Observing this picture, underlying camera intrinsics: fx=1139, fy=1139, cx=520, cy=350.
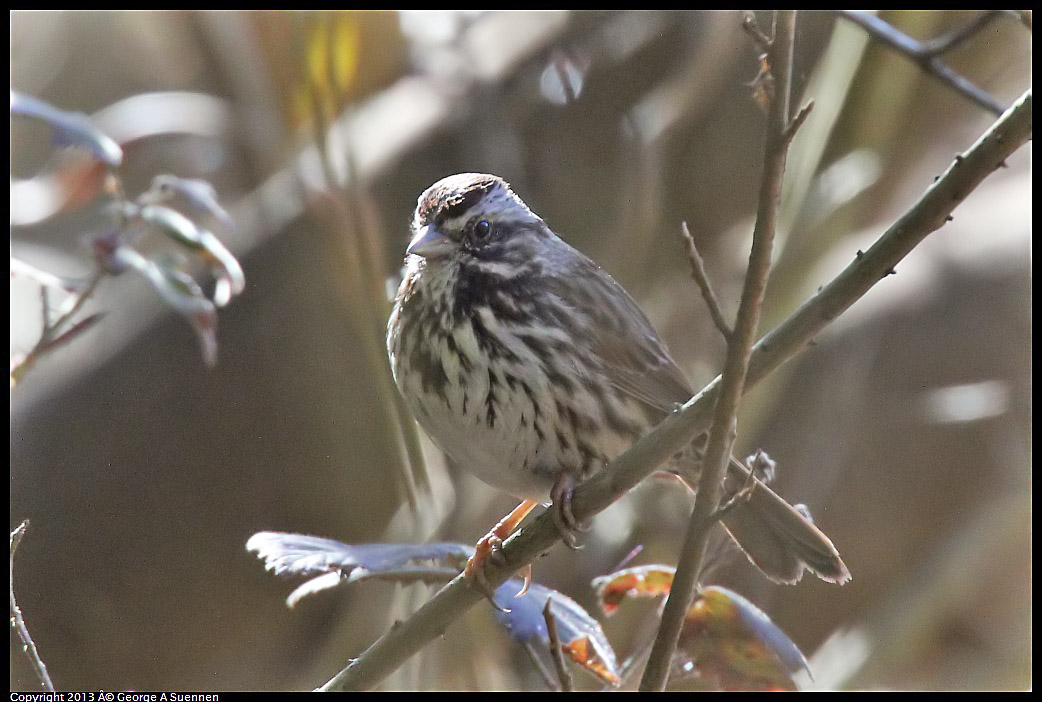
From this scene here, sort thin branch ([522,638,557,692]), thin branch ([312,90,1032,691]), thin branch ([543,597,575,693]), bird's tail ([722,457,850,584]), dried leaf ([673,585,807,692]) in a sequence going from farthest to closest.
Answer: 1. bird's tail ([722,457,850,584])
2. dried leaf ([673,585,807,692])
3. thin branch ([522,638,557,692])
4. thin branch ([543,597,575,693])
5. thin branch ([312,90,1032,691])

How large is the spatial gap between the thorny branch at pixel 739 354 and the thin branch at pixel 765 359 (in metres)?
0.08

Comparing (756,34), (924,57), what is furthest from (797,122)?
(924,57)

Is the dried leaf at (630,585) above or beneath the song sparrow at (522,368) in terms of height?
beneath

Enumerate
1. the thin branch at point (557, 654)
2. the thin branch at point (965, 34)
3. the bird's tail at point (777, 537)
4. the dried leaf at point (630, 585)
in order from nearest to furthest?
the thin branch at point (557, 654)
the dried leaf at point (630, 585)
the thin branch at point (965, 34)
the bird's tail at point (777, 537)

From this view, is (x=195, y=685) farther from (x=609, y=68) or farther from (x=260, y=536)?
(x=609, y=68)

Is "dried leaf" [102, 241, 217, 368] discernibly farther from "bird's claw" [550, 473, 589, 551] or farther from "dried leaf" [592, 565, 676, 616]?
"dried leaf" [592, 565, 676, 616]

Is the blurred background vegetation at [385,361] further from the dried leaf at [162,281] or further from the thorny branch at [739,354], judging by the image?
the thorny branch at [739,354]

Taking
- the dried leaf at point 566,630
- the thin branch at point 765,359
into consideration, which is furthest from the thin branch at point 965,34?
the dried leaf at point 566,630

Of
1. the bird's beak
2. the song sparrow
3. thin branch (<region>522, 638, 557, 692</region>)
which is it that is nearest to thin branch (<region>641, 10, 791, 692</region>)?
thin branch (<region>522, 638, 557, 692</region>)

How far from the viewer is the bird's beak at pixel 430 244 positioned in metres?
2.66

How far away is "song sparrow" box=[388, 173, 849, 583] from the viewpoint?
2.56 m

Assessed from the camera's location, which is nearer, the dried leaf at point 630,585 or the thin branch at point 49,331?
the thin branch at point 49,331

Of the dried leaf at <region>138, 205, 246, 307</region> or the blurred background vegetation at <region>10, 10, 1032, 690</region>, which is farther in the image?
the blurred background vegetation at <region>10, 10, 1032, 690</region>

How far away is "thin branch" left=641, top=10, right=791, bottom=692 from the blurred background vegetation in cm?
116
